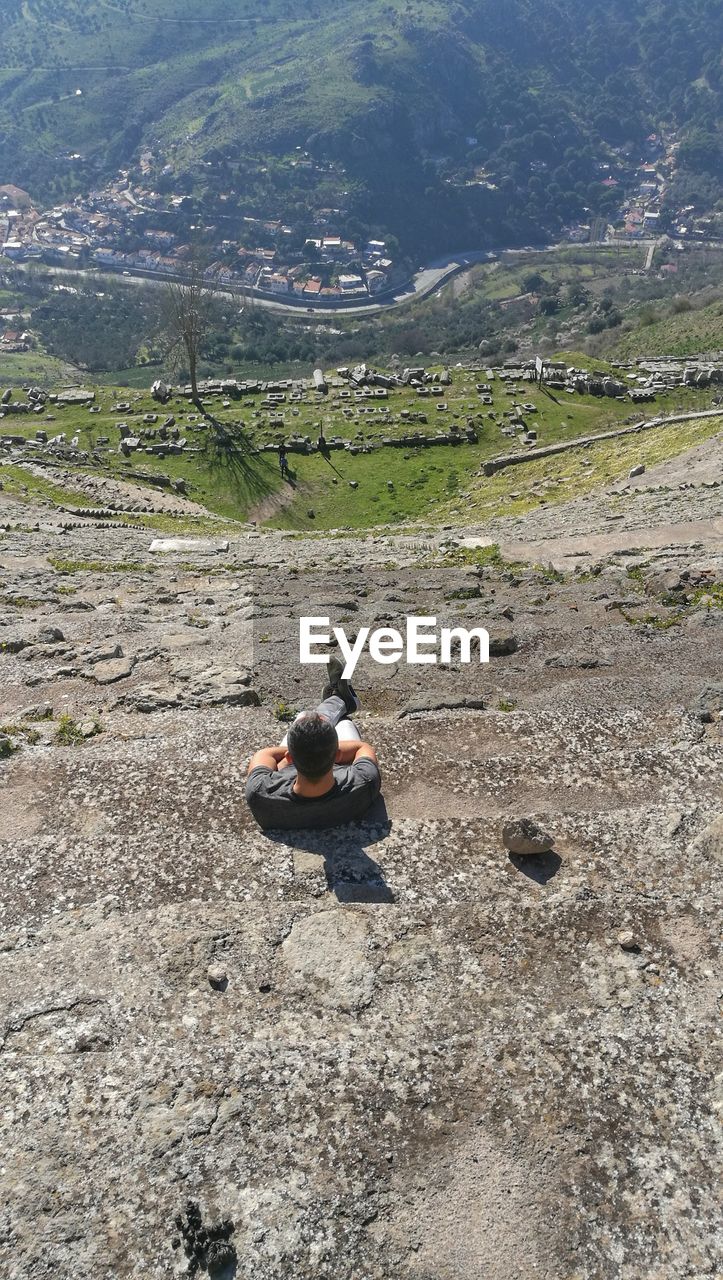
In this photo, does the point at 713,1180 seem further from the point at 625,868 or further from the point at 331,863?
the point at 331,863

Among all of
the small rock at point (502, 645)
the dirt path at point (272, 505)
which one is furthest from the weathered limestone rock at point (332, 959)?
the dirt path at point (272, 505)

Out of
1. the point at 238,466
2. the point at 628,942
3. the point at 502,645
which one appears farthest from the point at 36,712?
the point at 238,466

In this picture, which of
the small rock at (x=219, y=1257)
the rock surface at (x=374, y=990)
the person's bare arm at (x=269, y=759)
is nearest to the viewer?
the small rock at (x=219, y=1257)

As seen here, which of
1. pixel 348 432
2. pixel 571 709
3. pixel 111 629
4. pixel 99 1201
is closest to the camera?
pixel 99 1201

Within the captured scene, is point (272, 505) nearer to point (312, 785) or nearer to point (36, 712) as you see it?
point (36, 712)

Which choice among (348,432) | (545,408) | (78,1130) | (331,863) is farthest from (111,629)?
(545,408)

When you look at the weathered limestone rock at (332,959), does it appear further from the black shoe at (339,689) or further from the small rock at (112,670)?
the small rock at (112,670)
